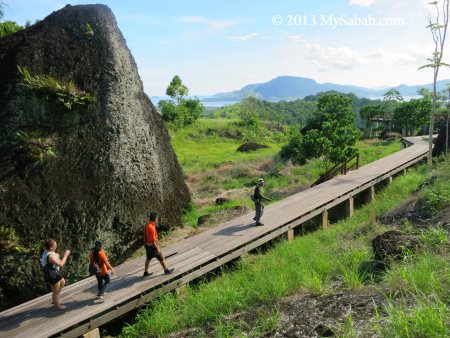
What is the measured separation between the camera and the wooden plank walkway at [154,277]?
27.5 feet

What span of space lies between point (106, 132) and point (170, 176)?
425 centimetres

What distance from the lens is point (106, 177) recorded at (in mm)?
13492

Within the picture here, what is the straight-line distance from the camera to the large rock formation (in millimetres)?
11664

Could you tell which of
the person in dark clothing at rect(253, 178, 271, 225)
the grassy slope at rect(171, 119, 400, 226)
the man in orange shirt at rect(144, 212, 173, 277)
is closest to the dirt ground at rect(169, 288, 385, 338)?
the man in orange shirt at rect(144, 212, 173, 277)

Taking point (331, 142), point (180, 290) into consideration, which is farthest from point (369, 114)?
point (180, 290)

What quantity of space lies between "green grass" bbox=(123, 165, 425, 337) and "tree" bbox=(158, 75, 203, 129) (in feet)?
166

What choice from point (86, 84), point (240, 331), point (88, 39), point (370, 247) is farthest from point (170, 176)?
point (240, 331)

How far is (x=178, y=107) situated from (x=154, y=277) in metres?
57.4

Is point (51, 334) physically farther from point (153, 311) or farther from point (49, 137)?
point (49, 137)

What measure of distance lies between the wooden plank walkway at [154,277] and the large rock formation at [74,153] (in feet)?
6.39

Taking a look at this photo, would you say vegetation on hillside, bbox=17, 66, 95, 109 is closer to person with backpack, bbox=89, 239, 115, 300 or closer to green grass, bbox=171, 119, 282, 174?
person with backpack, bbox=89, 239, 115, 300

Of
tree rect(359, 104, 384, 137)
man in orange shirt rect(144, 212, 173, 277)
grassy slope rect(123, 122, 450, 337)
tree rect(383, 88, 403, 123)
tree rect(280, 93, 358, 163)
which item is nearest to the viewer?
grassy slope rect(123, 122, 450, 337)

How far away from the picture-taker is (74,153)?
13.3 metres

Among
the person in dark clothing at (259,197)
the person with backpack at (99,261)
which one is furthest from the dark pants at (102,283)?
the person in dark clothing at (259,197)
